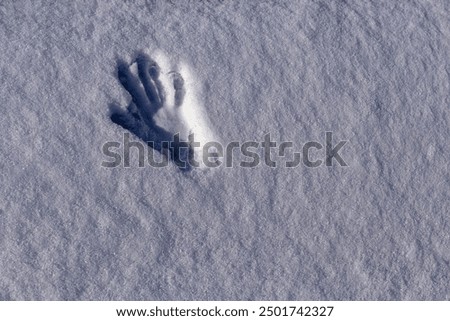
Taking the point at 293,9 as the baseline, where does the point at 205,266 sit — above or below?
below

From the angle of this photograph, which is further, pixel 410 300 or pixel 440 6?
pixel 440 6

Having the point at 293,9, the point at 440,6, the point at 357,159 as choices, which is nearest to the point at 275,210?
the point at 357,159

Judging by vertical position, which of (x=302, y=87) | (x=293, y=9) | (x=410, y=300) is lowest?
(x=410, y=300)

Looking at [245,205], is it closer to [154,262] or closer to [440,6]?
[154,262]
